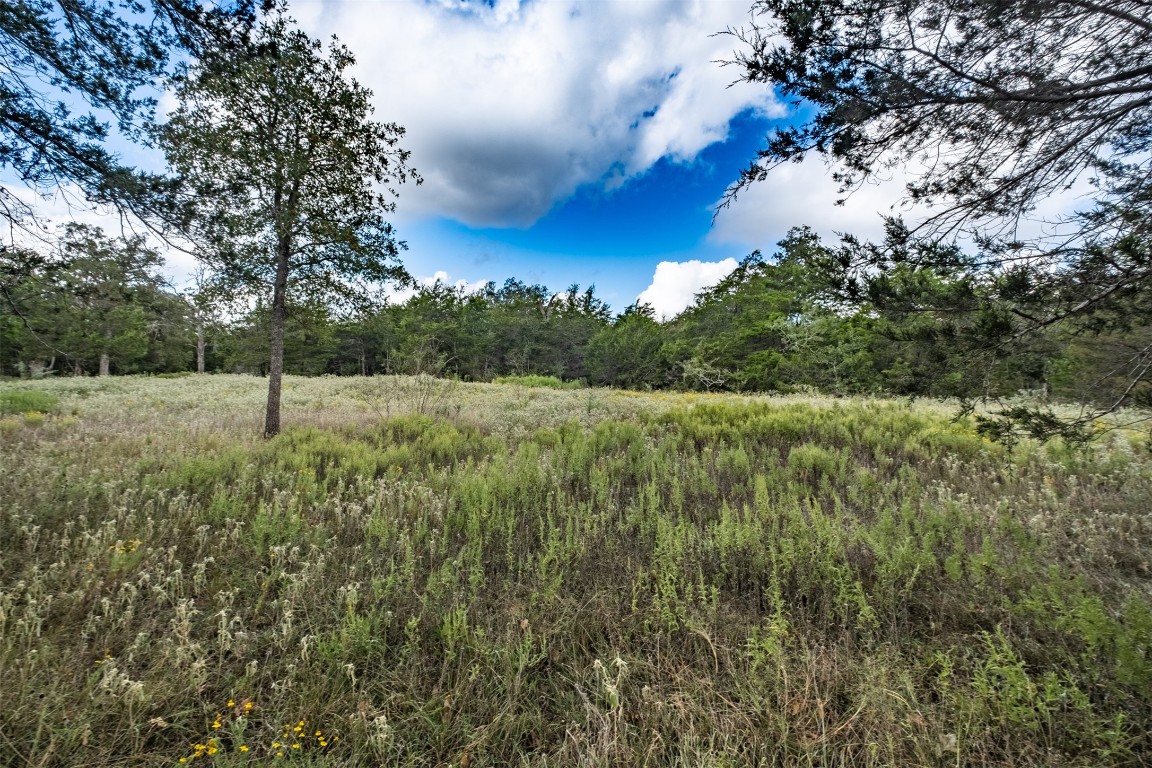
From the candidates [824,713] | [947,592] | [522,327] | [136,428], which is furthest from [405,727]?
[522,327]

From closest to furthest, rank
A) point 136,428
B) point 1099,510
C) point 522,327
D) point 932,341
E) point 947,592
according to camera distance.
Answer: point 947,592, point 932,341, point 1099,510, point 136,428, point 522,327

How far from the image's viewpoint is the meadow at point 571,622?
186cm

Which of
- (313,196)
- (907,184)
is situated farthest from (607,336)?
(907,184)

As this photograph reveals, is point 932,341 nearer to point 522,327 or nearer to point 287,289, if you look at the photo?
point 287,289

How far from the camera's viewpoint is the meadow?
6.09 feet

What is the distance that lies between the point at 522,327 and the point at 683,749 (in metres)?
51.4

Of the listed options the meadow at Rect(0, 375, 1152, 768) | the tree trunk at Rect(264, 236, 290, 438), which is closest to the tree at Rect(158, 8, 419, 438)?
the tree trunk at Rect(264, 236, 290, 438)

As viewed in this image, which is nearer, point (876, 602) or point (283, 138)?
point (876, 602)

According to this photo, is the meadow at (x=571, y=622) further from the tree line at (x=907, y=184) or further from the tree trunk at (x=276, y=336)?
the tree trunk at (x=276, y=336)

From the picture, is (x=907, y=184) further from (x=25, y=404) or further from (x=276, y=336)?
(x=25, y=404)

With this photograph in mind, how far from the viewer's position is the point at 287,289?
8.92 meters

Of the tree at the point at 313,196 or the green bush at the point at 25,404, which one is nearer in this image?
the tree at the point at 313,196

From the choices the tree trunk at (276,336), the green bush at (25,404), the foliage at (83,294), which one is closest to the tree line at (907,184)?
the foliage at (83,294)

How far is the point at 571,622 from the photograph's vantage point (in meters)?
2.66
